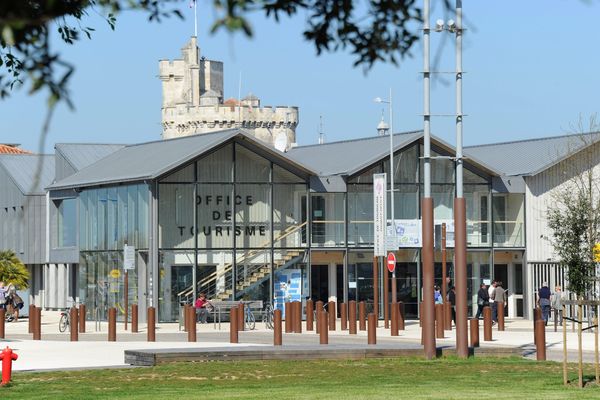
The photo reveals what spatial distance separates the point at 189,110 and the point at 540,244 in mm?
70066

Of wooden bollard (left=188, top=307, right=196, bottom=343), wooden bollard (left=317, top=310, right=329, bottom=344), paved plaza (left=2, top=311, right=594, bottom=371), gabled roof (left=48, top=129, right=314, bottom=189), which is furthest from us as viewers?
gabled roof (left=48, top=129, right=314, bottom=189)

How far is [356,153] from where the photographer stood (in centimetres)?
6009

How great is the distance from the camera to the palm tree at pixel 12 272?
59.4 meters

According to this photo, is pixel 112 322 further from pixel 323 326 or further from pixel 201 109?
pixel 201 109

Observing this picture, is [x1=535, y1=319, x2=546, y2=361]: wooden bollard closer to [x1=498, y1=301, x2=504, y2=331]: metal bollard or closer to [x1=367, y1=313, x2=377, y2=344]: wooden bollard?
[x1=367, y1=313, x2=377, y2=344]: wooden bollard

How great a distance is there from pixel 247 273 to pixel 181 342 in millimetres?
18326

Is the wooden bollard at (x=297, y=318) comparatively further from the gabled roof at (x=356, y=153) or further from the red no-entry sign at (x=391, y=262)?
the gabled roof at (x=356, y=153)

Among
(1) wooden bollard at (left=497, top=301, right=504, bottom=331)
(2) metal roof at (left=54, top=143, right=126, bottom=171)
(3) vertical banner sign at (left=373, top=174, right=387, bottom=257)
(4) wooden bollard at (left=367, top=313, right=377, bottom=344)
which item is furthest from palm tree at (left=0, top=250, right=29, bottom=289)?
(4) wooden bollard at (left=367, top=313, right=377, bottom=344)

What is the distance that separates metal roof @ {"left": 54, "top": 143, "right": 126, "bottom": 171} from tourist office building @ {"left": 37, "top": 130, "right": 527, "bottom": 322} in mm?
3666

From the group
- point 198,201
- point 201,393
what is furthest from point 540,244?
point 201,393

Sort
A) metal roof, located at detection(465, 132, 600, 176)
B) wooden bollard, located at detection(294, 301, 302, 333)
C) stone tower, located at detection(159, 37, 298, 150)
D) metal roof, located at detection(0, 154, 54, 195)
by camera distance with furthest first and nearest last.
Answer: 1. stone tower, located at detection(159, 37, 298, 150)
2. metal roof, located at detection(0, 154, 54, 195)
3. metal roof, located at detection(465, 132, 600, 176)
4. wooden bollard, located at detection(294, 301, 302, 333)

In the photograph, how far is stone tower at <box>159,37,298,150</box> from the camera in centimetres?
12556

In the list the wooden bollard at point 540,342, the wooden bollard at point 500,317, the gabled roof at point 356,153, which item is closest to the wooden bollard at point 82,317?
the wooden bollard at point 500,317

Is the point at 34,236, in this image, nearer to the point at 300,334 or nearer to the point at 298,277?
the point at 298,277
